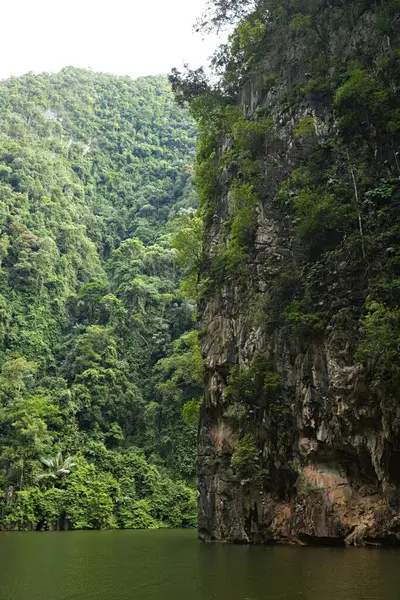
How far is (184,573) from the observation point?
12.2 m

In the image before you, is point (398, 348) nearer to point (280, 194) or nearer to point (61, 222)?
point (280, 194)

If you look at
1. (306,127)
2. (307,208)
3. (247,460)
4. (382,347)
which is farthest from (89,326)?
(382,347)

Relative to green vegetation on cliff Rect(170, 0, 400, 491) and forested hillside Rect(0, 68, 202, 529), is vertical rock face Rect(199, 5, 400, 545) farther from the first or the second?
forested hillside Rect(0, 68, 202, 529)

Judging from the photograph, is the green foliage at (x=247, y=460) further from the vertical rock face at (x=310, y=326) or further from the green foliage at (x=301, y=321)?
the green foliage at (x=301, y=321)

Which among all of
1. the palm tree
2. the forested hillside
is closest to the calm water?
the forested hillside

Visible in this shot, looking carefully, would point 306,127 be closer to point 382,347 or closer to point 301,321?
point 301,321

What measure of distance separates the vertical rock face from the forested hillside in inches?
207

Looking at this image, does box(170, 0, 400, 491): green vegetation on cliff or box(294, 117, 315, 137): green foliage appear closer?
box(170, 0, 400, 491): green vegetation on cliff

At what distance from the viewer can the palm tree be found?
37.7 metres

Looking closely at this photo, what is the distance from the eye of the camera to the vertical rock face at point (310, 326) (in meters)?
16.6

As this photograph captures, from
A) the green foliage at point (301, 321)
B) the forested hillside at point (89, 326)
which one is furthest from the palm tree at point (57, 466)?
the green foliage at point (301, 321)

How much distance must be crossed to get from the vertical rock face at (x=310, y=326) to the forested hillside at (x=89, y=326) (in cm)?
525

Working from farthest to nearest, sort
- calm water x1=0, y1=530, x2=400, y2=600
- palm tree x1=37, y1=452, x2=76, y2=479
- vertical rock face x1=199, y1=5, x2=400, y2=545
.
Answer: palm tree x1=37, y1=452, x2=76, y2=479 < vertical rock face x1=199, y1=5, x2=400, y2=545 < calm water x1=0, y1=530, x2=400, y2=600

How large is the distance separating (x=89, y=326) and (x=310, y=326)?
119 ft
